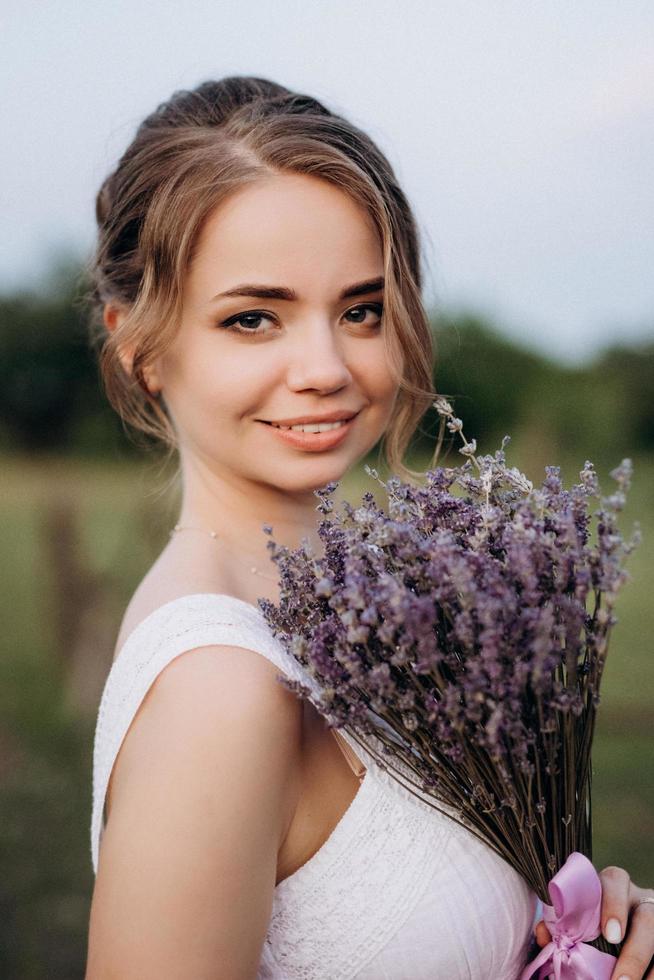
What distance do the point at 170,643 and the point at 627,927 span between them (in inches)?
35.5

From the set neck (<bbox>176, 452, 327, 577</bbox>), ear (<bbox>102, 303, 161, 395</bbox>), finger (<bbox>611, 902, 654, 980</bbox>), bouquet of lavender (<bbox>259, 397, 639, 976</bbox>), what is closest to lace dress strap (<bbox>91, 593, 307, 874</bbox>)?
bouquet of lavender (<bbox>259, 397, 639, 976</bbox>)

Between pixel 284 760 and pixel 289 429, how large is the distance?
2.11ft

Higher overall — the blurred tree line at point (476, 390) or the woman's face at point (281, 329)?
the blurred tree line at point (476, 390)

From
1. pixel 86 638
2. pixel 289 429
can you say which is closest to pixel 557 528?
pixel 289 429

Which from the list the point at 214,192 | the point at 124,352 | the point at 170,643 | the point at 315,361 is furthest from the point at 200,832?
the point at 214,192

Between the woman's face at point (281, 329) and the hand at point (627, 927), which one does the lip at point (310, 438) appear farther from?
the hand at point (627, 927)

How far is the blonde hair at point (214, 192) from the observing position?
6.12 ft

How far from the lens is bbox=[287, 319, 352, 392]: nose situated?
5.92 feet

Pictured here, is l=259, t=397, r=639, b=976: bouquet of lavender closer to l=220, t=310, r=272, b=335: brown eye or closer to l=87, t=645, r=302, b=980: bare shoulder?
l=87, t=645, r=302, b=980: bare shoulder

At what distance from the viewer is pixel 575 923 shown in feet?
5.09

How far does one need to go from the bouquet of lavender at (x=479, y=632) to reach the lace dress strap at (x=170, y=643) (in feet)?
0.44

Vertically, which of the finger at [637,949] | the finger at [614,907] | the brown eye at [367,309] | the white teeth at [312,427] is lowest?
the finger at [637,949]

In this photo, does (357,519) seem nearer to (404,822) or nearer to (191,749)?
(191,749)

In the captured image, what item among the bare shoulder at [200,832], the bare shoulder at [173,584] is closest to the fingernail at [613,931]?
the bare shoulder at [200,832]
